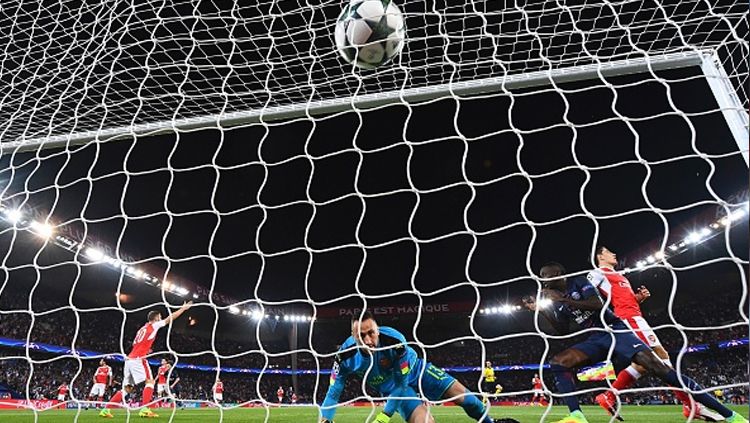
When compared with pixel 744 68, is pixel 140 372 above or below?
below

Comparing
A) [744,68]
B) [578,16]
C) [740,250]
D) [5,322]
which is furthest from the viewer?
[740,250]

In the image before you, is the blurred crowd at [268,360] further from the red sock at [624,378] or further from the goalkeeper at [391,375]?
the goalkeeper at [391,375]

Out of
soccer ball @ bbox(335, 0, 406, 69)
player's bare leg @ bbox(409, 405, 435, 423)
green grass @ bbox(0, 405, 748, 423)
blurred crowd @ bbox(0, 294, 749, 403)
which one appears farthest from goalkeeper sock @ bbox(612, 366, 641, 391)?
blurred crowd @ bbox(0, 294, 749, 403)

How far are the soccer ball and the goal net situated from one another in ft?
A: 0.55

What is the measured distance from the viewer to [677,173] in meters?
18.5

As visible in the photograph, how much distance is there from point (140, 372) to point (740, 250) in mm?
23835

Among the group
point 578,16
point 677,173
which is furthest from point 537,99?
point 578,16

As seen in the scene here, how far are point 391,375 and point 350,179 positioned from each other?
13205 mm

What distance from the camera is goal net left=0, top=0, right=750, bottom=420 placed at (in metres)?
3.06

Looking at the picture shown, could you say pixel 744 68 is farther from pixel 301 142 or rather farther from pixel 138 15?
pixel 301 142

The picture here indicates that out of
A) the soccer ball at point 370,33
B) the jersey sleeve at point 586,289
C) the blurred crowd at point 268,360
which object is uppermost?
the soccer ball at point 370,33

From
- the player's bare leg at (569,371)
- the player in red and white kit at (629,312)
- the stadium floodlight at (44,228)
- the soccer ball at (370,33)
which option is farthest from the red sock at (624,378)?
the stadium floodlight at (44,228)

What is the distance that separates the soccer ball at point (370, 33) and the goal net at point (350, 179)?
0.17 metres

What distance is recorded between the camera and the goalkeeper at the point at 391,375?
10.5 ft
